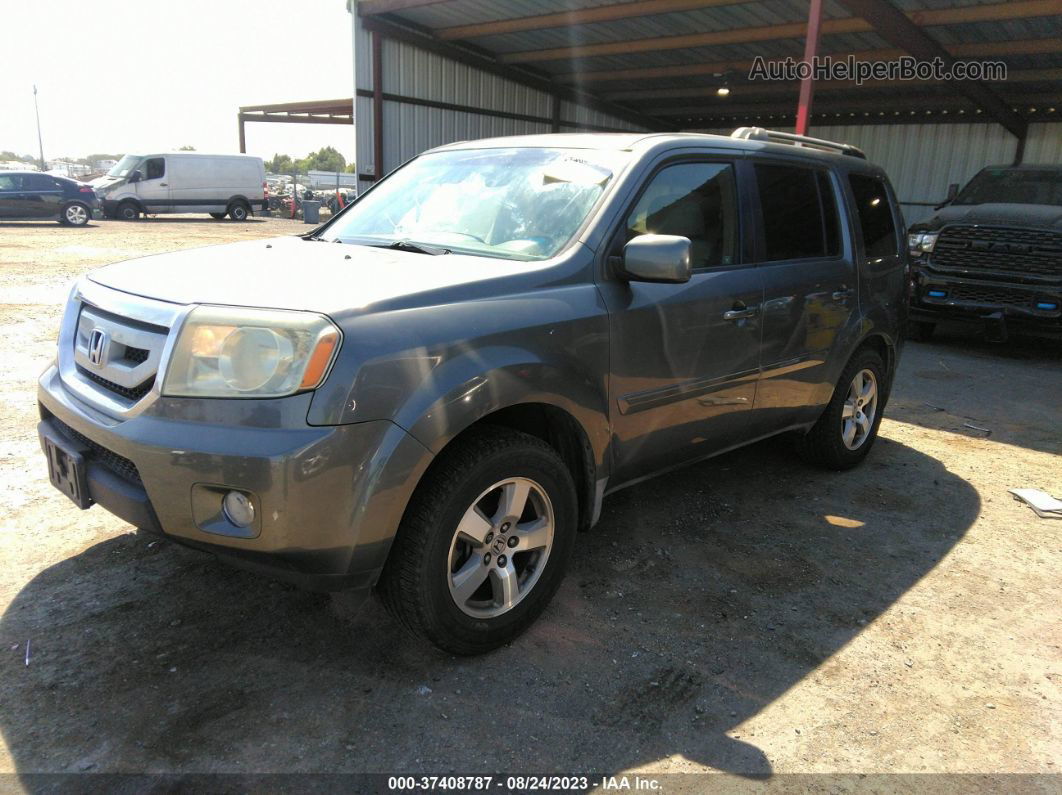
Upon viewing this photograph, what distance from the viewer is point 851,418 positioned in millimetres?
4602

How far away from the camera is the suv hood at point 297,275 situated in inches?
91.3

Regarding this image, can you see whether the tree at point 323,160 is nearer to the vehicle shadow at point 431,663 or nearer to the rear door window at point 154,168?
the rear door window at point 154,168

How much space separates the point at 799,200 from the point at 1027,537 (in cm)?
203

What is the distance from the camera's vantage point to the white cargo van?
24.3m

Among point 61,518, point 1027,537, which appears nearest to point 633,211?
point 1027,537

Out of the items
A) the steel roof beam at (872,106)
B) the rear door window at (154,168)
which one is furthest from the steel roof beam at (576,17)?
the rear door window at (154,168)

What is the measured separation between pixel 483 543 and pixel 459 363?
2.09ft

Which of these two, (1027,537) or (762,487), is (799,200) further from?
(1027,537)

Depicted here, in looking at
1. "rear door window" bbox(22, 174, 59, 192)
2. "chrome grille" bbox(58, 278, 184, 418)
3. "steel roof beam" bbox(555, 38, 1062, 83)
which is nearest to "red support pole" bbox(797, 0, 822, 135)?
"steel roof beam" bbox(555, 38, 1062, 83)

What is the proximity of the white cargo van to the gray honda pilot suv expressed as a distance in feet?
79.1

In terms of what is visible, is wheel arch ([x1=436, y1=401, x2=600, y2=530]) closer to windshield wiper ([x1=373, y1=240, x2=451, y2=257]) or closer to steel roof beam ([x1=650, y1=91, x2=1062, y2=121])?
windshield wiper ([x1=373, y1=240, x2=451, y2=257])

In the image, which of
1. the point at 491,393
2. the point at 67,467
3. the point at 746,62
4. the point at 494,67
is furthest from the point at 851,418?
the point at 494,67

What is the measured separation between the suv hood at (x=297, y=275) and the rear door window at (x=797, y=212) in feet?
4.96

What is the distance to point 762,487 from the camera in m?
4.39
